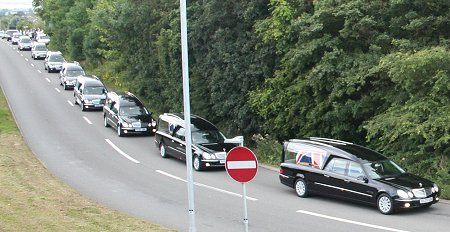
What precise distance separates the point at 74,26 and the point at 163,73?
1129 inches

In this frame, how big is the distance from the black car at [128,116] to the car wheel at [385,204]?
1651 centimetres

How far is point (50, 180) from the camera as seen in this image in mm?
19781

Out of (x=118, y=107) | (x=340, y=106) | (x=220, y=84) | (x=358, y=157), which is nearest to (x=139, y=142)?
(x=118, y=107)

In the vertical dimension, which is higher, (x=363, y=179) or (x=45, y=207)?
(x=363, y=179)

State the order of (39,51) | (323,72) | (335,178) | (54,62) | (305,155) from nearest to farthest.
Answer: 1. (335,178)
2. (305,155)
3. (323,72)
4. (54,62)
5. (39,51)

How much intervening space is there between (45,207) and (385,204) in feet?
28.1

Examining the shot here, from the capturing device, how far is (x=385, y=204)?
640 inches

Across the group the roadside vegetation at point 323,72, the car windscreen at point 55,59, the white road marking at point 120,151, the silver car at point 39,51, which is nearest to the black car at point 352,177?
the roadside vegetation at point 323,72

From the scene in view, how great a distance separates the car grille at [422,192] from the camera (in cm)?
1602

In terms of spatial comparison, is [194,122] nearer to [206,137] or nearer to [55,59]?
[206,137]

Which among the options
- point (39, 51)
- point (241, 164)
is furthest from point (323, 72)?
point (39, 51)

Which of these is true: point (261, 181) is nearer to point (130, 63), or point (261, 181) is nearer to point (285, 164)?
point (285, 164)

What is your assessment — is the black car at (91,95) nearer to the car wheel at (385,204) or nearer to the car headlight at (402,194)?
the car wheel at (385,204)

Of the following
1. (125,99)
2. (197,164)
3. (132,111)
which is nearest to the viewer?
(197,164)
